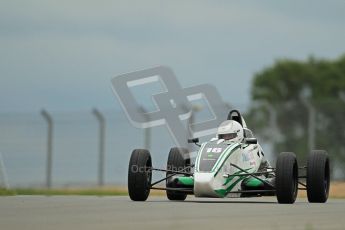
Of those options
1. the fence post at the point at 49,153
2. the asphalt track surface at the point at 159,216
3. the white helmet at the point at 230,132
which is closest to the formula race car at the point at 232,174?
the white helmet at the point at 230,132

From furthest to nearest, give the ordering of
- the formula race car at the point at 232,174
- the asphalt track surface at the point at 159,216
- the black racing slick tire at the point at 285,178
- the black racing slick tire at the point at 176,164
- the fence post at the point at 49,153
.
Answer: the fence post at the point at 49,153 < the black racing slick tire at the point at 176,164 < the formula race car at the point at 232,174 < the black racing slick tire at the point at 285,178 < the asphalt track surface at the point at 159,216

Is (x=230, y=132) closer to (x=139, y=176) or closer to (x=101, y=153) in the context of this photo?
(x=139, y=176)

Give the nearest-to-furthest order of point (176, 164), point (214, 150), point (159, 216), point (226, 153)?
1. point (159, 216)
2. point (226, 153)
3. point (214, 150)
4. point (176, 164)

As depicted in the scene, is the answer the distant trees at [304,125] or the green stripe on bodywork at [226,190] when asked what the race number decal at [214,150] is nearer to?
the green stripe on bodywork at [226,190]

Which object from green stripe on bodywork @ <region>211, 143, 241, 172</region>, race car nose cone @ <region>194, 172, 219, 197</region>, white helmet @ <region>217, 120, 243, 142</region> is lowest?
race car nose cone @ <region>194, 172, 219, 197</region>

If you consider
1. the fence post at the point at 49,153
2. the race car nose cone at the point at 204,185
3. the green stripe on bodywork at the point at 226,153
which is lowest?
the fence post at the point at 49,153

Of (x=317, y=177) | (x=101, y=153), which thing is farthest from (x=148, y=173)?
(x=101, y=153)

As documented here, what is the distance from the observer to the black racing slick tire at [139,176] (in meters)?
19.7

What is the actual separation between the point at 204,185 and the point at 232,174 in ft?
2.99

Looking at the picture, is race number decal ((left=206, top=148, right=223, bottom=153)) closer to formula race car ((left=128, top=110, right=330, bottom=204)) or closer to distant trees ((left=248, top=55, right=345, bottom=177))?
formula race car ((left=128, top=110, right=330, bottom=204))

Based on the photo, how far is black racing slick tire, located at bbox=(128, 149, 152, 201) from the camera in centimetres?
1970

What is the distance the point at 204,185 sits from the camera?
19.0 meters

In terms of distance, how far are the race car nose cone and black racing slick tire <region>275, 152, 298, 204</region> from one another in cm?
105

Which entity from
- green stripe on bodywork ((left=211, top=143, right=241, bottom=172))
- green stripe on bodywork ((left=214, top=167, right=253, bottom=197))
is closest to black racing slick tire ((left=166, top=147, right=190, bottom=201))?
green stripe on bodywork ((left=211, top=143, right=241, bottom=172))
